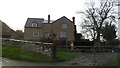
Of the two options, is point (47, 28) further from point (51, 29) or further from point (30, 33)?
point (30, 33)

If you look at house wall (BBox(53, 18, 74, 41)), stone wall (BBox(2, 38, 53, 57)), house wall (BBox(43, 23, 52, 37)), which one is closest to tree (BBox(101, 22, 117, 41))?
house wall (BBox(53, 18, 74, 41))

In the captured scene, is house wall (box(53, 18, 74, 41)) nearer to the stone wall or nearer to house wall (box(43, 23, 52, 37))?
house wall (box(43, 23, 52, 37))

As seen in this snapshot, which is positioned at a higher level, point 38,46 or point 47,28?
point 47,28

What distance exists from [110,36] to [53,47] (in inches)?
1759

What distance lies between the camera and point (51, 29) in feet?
174

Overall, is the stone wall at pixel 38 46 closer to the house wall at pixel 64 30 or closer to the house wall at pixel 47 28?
the house wall at pixel 47 28

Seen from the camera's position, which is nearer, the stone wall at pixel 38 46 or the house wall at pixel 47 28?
the stone wall at pixel 38 46

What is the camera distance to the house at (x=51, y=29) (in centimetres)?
5303

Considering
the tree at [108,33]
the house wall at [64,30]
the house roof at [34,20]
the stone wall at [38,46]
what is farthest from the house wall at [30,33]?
the stone wall at [38,46]

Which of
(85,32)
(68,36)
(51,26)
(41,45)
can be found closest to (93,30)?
(85,32)

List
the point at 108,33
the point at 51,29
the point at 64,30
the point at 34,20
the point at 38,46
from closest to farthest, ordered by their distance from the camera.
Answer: the point at 38,46 → the point at 51,29 → the point at 64,30 → the point at 34,20 → the point at 108,33

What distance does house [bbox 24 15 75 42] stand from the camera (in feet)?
174

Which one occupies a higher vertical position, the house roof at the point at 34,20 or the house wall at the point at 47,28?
the house roof at the point at 34,20

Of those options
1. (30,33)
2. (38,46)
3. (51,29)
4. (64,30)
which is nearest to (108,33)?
(64,30)
